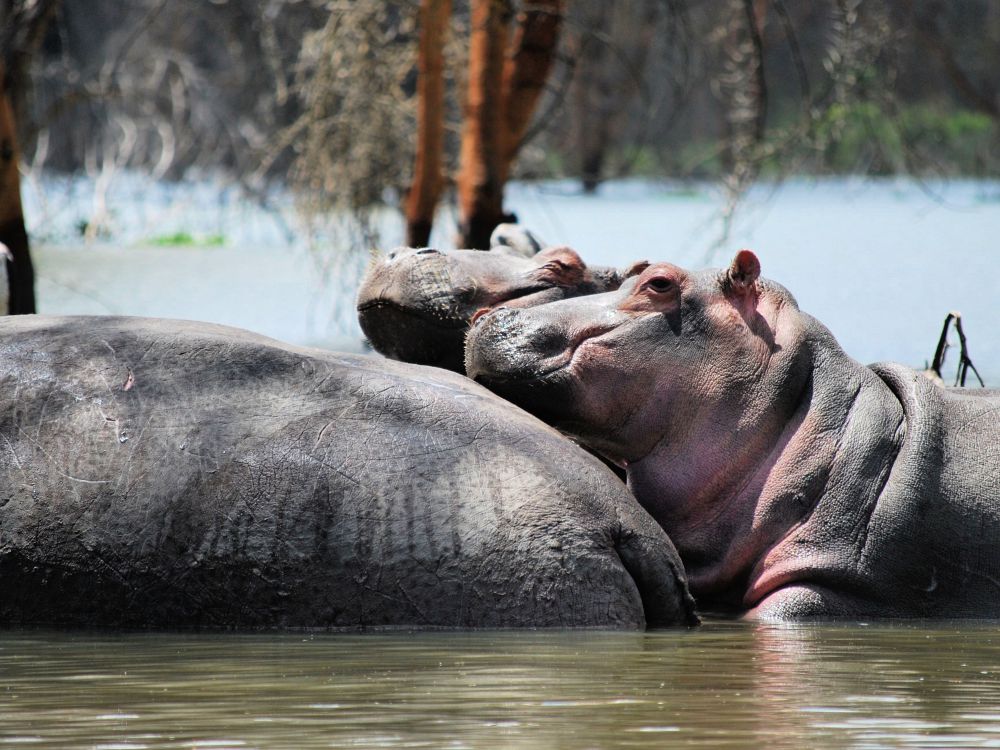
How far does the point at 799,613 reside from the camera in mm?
4730

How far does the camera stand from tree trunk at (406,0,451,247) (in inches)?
392

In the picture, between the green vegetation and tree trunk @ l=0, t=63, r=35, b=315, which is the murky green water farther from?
the green vegetation

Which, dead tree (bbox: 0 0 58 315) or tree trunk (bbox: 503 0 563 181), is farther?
tree trunk (bbox: 503 0 563 181)

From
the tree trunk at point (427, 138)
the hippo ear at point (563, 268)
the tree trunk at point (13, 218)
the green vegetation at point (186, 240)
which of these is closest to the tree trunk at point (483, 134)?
the tree trunk at point (427, 138)

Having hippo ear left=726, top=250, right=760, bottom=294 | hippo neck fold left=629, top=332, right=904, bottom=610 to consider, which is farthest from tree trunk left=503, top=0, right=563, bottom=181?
hippo neck fold left=629, top=332, right=904, bottom=610

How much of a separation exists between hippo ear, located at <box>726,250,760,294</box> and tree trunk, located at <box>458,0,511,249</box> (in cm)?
495

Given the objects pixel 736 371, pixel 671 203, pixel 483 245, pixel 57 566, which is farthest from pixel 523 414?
pixel 671 203

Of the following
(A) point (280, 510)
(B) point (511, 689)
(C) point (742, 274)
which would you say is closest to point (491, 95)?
(C) point (742, 274)

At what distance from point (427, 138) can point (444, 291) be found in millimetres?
4648

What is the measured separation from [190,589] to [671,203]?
19886 millimetres

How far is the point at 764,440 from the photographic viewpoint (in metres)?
4.96

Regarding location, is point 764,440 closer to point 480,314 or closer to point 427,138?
point 480,314

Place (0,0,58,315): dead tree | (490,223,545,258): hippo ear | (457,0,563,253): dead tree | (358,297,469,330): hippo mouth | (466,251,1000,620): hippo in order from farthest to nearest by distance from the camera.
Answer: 1. (457,0,563,253): dead tree
2. (0,0,58,315): dead tree
3. (490,223,545,258): hippo ear
4. (358,297,469,330): hippo mouth
5. (466,251,1000,620): hippo

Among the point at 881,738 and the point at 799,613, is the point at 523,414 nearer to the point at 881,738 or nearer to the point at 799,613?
the point at 799,613
